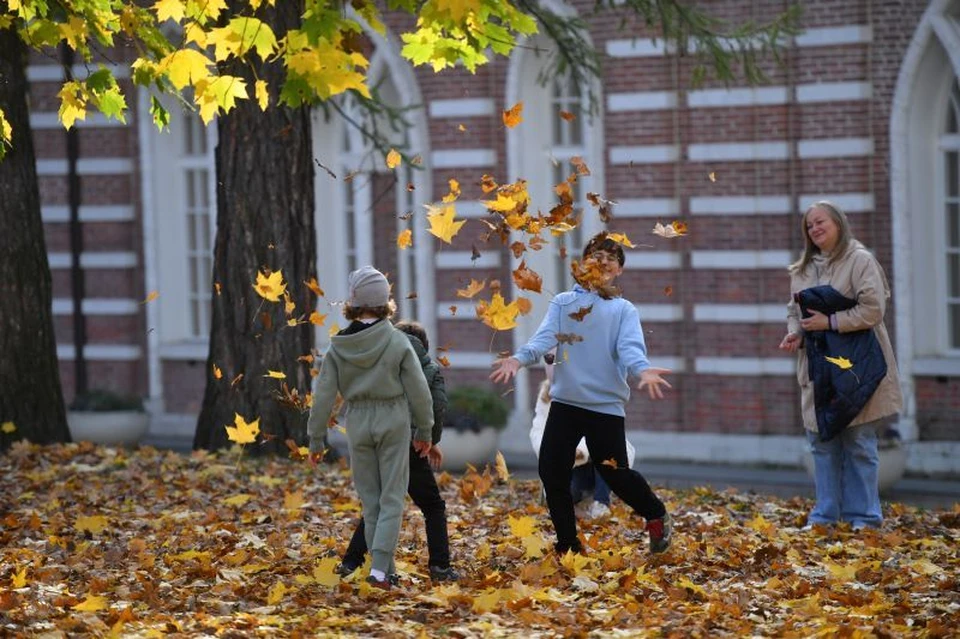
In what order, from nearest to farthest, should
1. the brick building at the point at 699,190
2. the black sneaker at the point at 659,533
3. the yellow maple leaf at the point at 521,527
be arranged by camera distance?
1. the black sneaker at the point at 659,533
2. the yellow maple leaf at the point at 521,527
3. the brick building at the point at 699,190

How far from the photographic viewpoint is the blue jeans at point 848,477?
11.3 metres

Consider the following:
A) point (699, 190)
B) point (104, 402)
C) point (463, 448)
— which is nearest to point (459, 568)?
point (463, 448)

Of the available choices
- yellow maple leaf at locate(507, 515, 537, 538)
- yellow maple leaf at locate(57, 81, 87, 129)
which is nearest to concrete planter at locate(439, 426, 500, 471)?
yellow maple leaf at locate(507, 515, 537, 538)

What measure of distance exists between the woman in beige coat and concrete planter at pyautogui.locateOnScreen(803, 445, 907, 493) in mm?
5327

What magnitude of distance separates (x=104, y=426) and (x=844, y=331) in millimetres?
12357

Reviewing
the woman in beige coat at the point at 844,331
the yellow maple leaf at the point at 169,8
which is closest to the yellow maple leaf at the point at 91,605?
the yellow maple leaf at the point at 169,8

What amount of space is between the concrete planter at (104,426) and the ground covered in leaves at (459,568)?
27.2 feet

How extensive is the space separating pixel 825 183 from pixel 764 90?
3.69ft

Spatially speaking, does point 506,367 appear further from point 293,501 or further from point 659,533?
point 293,501

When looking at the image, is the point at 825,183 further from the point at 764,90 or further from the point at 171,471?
the point at 171,471

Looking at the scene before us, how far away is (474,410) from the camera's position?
18969 mm

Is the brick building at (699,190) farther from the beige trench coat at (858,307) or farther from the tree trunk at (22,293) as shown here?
the beige trench coat at (858,307)

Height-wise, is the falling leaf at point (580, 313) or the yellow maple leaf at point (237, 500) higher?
the falling leaf at point (580, 313)

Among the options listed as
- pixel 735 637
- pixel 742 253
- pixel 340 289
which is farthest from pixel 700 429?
pixel 735 637
